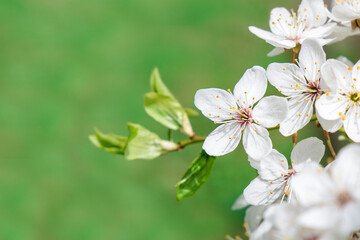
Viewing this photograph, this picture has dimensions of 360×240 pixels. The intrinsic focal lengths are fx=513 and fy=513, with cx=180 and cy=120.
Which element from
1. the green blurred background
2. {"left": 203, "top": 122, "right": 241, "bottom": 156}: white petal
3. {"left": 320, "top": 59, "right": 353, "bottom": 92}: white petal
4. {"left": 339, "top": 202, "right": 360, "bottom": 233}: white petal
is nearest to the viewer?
{"left": 339, "top": 202, "right": 360, "bottom": 233}: white petal

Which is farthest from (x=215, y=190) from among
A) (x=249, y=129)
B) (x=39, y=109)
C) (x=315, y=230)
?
(x=315, y=230)

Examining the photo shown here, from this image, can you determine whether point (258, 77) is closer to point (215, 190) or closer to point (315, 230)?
point (315, 230)

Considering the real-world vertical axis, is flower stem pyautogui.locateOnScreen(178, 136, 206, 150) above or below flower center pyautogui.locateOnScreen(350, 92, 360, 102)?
below

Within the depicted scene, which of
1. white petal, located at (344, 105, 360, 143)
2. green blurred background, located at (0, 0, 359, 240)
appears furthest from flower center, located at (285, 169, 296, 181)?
green blurred background, located at (0, 0, 359, 240)

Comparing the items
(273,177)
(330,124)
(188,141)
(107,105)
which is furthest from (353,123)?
(107,105)

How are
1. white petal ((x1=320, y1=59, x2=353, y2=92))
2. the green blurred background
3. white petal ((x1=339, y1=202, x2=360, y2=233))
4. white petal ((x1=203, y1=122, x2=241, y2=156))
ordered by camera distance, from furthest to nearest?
the green blurred background, white petal ((x1=203, y1=122, x2=241, y2=156)), white petal ((x1=320, y1=59, x2=353, y2=92)), white petal ((x1=339, y1=202, x2=360, y2=233))

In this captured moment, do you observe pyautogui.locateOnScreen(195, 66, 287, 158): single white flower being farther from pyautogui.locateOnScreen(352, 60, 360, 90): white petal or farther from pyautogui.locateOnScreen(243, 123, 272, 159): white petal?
pyautogui.locateOnScreen(352, 60, 360, 90): white petal

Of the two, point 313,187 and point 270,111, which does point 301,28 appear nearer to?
point 270,111

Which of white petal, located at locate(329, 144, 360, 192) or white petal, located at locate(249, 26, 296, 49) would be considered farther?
white petal, located at locate(249, 26, 296, 49)
